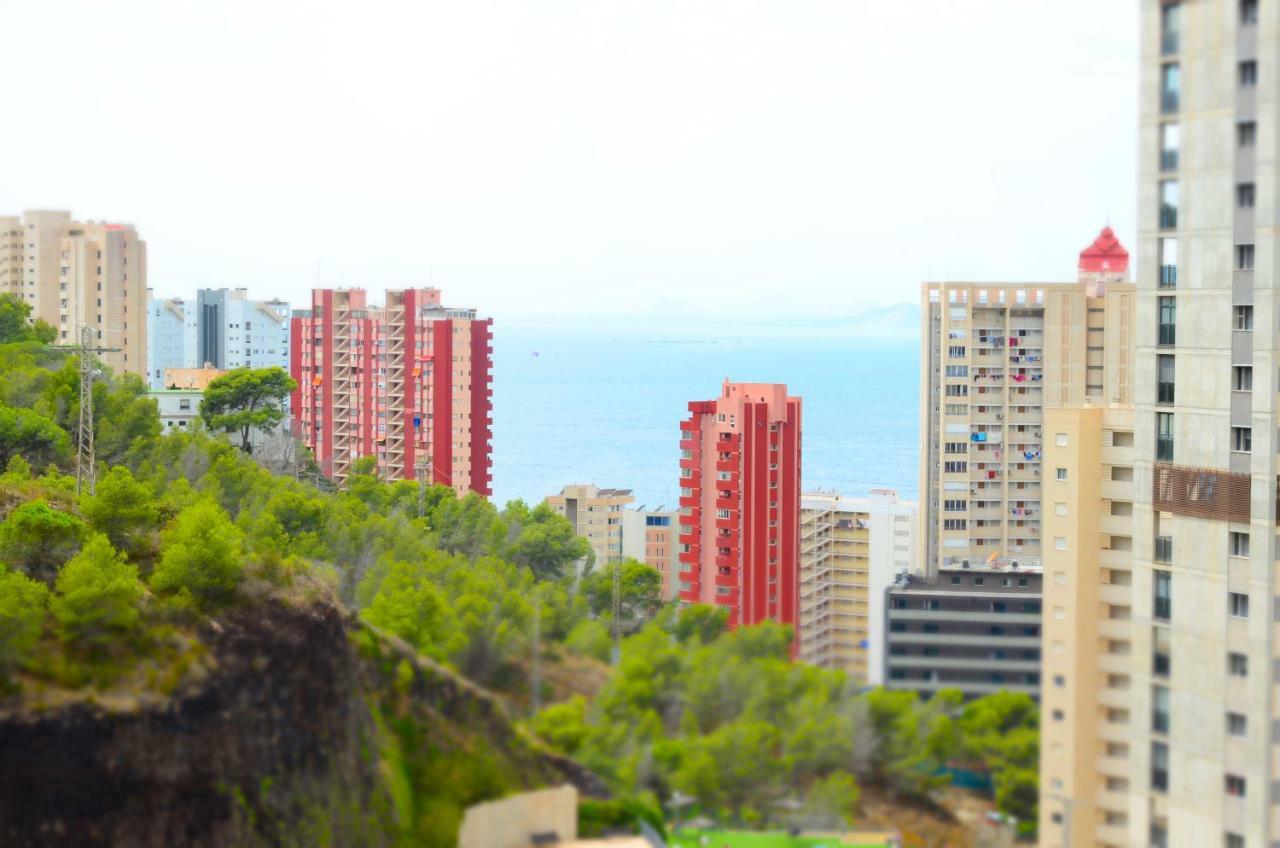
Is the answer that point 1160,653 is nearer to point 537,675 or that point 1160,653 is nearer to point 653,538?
point 537,675

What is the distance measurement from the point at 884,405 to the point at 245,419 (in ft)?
62.7

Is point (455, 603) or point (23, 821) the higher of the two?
point (455, 603)

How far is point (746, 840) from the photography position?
345cm

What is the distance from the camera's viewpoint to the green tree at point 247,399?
45.2 feet

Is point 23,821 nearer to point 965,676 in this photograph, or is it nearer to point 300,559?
point 300,559

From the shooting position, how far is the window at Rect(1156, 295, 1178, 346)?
371 cm

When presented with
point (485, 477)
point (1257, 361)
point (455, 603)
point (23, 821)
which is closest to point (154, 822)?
point (23, 821)

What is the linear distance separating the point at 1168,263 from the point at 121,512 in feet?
13.7

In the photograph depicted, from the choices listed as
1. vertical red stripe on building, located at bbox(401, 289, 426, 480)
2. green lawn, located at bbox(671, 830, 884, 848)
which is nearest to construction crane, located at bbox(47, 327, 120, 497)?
green lawn, located at bbox(671, 830, 884, 848)

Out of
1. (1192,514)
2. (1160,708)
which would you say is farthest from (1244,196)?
(1160,708)

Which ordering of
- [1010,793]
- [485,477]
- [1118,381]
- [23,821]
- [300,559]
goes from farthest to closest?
[485,477] → [1118,381] → [300,559] → [23,821] → [1010,793]

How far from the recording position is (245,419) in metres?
13.7

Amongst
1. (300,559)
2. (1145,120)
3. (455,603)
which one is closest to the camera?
(1145,120)

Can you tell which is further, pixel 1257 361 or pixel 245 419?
pixel 245 419
